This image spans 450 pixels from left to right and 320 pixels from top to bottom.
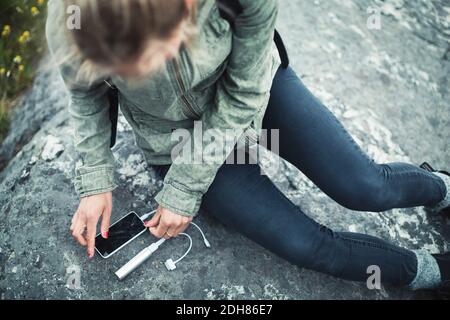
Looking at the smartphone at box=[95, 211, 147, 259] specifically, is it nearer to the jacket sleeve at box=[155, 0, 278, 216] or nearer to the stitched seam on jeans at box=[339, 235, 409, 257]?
the jacket sleeve at box=[155, 0, 278, 216]

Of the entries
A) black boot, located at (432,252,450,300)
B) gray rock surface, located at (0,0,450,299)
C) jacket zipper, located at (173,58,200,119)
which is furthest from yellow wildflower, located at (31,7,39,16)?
black boot, located at (432,252,450,300)

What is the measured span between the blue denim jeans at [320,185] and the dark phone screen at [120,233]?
0.96 feet

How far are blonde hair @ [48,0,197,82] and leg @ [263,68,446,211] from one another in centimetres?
73

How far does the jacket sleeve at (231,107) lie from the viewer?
A: 1.30m

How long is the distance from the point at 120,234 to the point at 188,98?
77 centimetres

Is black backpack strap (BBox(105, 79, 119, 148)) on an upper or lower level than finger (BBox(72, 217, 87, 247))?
upper

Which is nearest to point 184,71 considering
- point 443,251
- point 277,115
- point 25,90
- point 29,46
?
point 277,115

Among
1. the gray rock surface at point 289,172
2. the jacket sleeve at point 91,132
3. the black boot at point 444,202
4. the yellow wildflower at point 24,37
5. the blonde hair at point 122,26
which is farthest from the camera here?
the yellow wildflower at point 24,37

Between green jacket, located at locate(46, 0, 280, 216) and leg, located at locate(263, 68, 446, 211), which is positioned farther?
leg, located at locate(263, 68, 446, 211)

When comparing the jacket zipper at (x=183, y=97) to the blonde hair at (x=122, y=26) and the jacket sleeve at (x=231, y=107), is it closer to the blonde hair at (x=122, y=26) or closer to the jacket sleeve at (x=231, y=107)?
the jacket sleeve at (x=231, y=107)

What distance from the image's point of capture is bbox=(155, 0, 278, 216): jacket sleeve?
130 cm

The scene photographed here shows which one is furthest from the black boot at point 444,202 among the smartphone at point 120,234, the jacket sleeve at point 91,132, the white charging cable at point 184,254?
the jacket sleeve at point 91,132

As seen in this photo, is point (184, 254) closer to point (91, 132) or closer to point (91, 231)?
point (91, 231)
